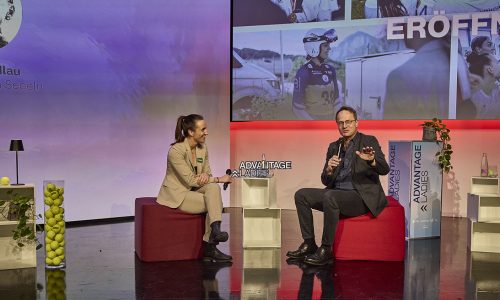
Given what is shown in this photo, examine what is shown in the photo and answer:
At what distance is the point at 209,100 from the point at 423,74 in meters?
2.67

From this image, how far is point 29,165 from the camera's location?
5.85m

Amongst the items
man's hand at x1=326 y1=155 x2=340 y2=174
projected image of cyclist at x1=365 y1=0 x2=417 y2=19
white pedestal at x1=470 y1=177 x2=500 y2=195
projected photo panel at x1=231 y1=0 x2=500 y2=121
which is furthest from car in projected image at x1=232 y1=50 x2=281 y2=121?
man's hand at x1=326 y1=155 x2=340 y2=174

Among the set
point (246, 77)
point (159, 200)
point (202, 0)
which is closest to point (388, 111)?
point (246, 77)

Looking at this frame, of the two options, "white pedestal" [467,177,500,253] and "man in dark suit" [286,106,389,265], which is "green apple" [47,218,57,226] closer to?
"man in dark suit" [286,106,389,265]

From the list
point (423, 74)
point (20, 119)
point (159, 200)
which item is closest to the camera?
point (159, 200)

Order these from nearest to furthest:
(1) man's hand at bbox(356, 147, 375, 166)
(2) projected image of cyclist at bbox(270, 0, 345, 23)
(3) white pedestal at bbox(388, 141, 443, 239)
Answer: (1) man's hand at bbox(356, 147, 375, 166) → (3) white pedestal at bbox(388, 141, 443, 239) → (2) projected image of cyclist at bbox(270, 0, 345, 23)

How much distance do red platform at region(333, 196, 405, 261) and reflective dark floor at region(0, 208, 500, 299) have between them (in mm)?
100

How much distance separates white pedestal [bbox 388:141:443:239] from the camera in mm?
5461

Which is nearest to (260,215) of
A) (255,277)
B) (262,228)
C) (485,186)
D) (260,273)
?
(262,228)

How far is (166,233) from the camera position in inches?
176

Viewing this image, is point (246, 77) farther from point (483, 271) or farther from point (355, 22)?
point (483, 271)

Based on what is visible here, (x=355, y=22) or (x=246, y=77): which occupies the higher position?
(x=355, y=22)

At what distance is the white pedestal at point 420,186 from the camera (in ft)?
17.9

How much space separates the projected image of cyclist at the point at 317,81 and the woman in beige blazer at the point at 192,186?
2825mm
